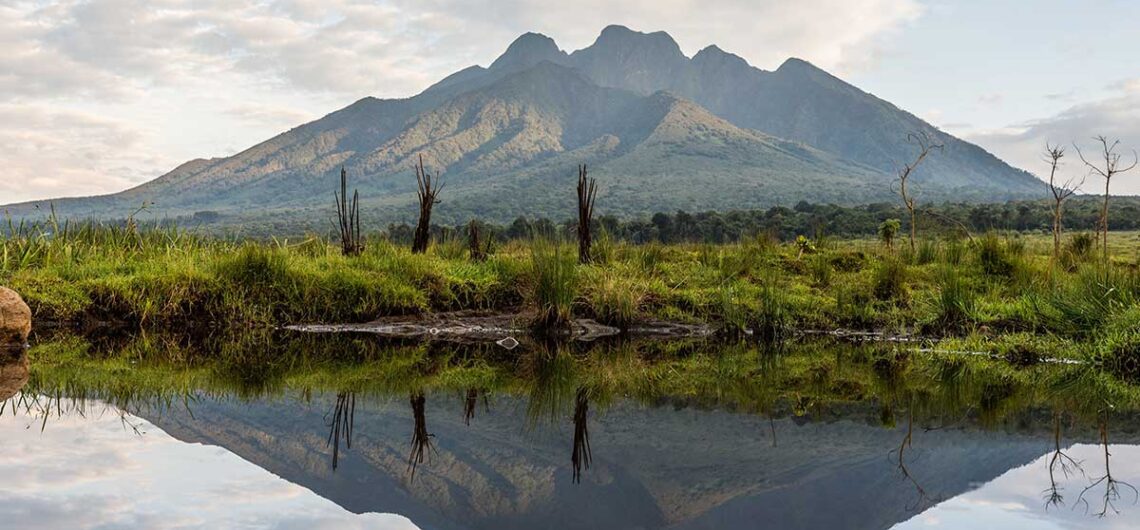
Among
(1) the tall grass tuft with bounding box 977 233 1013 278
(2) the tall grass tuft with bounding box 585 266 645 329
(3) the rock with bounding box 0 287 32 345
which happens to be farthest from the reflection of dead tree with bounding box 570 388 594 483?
(1) the tall grass tuft with bounding box 977 233 1013 278

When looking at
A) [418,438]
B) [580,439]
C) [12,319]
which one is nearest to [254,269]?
[12,319]

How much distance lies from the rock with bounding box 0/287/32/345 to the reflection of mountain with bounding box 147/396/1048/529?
410 cm

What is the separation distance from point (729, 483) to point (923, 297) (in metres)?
9.89

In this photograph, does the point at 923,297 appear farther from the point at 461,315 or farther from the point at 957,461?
the point at 957,461

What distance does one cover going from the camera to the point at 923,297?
46.1 feet

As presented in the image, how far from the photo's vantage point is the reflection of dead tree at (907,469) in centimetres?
486

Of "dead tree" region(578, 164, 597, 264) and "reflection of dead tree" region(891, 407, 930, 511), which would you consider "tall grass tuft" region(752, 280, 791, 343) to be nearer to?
"dead tree" region(578, 164, 597, 264)

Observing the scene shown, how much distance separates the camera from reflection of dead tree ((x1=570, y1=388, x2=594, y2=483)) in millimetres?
5558

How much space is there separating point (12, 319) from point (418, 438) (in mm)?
6290

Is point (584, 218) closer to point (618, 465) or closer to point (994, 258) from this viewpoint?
point (994, 258)

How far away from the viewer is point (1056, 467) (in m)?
5.55

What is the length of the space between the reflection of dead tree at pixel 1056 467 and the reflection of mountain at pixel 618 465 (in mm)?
134

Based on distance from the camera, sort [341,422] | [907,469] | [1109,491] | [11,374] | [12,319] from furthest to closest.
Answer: [12,319]
[11,374]
[341,422]
[907,469]
[1109,491]

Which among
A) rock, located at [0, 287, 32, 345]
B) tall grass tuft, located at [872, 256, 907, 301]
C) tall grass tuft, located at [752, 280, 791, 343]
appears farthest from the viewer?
tall grass tuft, located at [872, 256, 907, 301]
